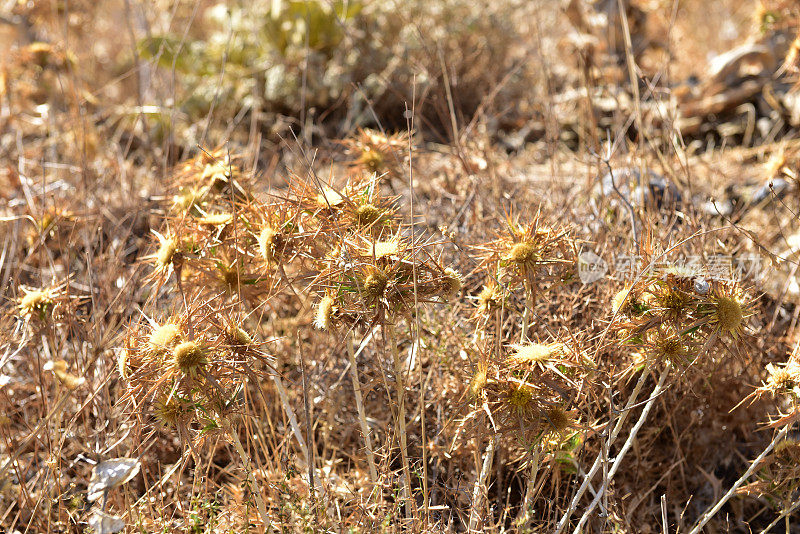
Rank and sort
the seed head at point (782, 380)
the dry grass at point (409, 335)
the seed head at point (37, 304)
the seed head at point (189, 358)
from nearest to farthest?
the seed head at point (189, 358), the dry grass at point (409, 335), the seed head at point (782, 380), the seed head at point (37, 304)

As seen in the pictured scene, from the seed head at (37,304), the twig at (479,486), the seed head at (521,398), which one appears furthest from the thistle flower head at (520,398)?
the seed head at (37,304)

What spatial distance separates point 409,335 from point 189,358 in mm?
779

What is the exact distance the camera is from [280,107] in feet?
14.0

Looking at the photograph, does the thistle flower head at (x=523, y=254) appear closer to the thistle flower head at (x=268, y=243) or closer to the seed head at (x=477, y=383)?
the seed head at (x=477, y=383)

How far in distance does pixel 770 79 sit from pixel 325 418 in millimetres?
3199

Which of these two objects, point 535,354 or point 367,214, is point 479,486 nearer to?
point 535,354

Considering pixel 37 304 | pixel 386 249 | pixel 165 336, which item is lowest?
pixel 37 304

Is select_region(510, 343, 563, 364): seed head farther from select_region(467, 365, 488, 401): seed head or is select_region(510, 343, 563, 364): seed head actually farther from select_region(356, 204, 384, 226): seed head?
select_region(356, 204, 384, 226): seed head

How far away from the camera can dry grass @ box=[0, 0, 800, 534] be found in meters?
1.31

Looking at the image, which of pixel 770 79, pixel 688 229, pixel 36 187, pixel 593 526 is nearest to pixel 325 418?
pixel 593 526

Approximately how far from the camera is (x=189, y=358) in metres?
1.21

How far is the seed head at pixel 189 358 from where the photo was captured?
3.95 feet

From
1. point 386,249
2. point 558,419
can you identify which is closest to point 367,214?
point 386,249

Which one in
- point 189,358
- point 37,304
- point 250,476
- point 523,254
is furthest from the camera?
point 37,304
